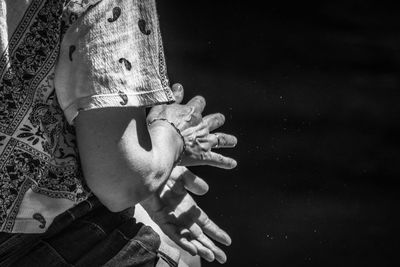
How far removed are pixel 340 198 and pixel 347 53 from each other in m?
0.47

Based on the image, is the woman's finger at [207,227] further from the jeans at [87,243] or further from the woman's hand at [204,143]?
the jeans at [87,243]

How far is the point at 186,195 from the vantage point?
1838 millimetres

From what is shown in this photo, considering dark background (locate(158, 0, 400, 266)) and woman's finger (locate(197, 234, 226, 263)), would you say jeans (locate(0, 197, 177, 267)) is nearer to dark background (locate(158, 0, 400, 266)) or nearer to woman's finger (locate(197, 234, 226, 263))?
woman's finger (locate(197, 234, 226, 263))

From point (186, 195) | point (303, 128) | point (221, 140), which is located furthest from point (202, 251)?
point (303, 128)

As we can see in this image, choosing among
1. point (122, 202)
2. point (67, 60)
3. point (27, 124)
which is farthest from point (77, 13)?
point (122, 202)

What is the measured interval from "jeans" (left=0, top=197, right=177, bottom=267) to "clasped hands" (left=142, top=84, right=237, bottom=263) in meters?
0.22

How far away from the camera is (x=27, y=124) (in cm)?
130

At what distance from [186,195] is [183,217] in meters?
0.05

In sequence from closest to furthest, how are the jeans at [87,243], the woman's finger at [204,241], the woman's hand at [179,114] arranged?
the jeans at [87,243] < the woman's hand at [179,114] < the woman's finger at [204,241]

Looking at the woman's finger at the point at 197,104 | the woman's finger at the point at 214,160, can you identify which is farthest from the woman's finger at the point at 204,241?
the woman's finger at the point at 197,104

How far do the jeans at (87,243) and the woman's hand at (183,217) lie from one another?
0.21 m

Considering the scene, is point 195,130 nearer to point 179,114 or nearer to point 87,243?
point 179,114

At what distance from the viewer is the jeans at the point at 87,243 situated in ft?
4.74

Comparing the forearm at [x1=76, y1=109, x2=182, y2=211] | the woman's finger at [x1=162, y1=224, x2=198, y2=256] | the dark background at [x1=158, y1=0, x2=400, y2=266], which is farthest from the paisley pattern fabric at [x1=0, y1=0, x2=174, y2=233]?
the dark background at [x1=158, y1=0, x2=400, y2=266]
